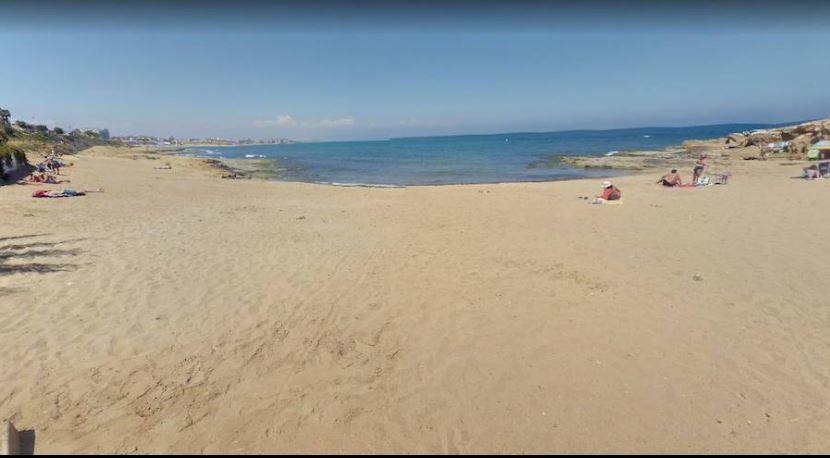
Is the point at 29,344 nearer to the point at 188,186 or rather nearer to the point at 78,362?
the point at 78,362

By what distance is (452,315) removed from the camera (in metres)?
5.99

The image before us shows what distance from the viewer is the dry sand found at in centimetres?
372

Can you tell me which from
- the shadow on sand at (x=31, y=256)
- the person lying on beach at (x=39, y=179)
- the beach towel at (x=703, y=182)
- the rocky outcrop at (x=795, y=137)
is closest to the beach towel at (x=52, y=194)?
the person lying on beach at (x=39, y=179)

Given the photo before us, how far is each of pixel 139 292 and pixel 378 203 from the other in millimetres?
10909

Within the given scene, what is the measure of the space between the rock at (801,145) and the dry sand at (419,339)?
85.0 feet

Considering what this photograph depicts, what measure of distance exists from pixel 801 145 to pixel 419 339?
3771 cm

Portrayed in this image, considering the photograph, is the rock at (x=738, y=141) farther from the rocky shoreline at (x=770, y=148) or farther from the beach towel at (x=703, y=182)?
the beach towel at (x=703, y=182)

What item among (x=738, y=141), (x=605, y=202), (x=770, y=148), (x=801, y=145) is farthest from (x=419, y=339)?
(x=738, y=141)

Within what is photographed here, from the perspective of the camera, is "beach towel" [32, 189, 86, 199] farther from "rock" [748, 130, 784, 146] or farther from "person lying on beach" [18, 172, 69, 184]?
"rock" [748, 130, 784, 146]

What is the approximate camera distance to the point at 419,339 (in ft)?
17.5

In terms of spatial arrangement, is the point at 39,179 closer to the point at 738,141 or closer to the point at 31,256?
the point at 31,256

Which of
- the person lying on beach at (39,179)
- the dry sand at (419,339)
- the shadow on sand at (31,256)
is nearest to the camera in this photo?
the dry sand at (419,339)

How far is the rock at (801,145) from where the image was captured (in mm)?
28994

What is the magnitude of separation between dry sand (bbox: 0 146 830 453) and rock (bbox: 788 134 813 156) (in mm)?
25904
